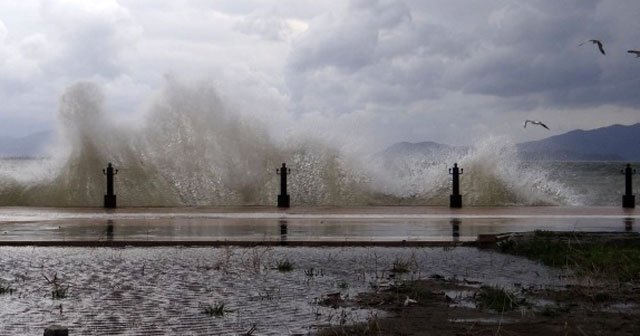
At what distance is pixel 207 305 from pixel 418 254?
16.3ft

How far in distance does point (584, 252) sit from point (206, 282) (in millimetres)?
5221

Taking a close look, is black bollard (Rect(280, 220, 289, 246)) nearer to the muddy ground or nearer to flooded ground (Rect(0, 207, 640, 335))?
flooded ground (Rect(0, 207, 640, 335))

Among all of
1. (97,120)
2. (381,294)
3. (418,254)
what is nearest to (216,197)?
(97,120)

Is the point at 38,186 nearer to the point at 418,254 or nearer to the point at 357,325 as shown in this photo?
the point at 418,254

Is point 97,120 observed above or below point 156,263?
above

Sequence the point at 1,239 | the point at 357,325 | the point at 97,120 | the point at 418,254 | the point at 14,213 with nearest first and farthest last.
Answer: the point at 357,325 < the point at 418,254 < the point at 1,239 < the point at 14,213 < the point at 97,120

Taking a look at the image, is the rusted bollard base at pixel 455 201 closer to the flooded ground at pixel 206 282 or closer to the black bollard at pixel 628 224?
the black bollard at pixel 628 224

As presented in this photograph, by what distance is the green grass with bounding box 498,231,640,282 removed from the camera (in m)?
9.15

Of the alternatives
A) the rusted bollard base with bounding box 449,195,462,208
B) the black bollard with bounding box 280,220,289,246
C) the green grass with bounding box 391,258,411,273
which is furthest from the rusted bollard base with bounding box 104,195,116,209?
the green grass with bounding box 391,258,411,273

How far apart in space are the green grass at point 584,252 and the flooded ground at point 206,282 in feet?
1.14

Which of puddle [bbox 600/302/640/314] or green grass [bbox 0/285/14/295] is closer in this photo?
puddle [bbox 600/302/640/314]

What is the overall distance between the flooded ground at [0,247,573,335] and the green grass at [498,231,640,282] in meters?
0.35

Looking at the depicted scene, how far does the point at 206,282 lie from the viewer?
28.3 ft

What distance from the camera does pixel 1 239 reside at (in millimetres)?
13578
